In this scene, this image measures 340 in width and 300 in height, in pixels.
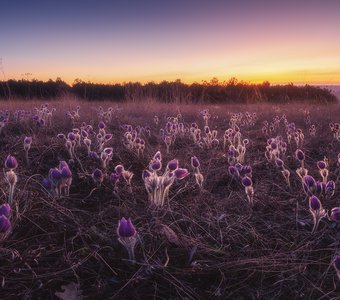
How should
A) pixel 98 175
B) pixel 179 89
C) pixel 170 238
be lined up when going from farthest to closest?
pixel 179 89, pixel 98 175, pixel 170 238

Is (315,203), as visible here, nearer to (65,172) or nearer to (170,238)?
(170,238)

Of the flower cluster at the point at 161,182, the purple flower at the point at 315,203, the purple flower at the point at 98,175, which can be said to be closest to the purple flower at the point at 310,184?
the purple flower at the point at 315,203

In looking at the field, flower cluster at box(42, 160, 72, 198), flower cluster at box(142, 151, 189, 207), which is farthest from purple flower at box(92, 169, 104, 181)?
flower cluster at box(142, 151, 189, 207)

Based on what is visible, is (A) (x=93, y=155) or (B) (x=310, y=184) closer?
(B) (x=310, y=184)

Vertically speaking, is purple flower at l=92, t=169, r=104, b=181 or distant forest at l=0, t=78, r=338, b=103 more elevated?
distant forest at l=0, t=78, r=338, b=103

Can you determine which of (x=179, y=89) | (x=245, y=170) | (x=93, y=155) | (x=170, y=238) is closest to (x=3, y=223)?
(x=170, y=238)

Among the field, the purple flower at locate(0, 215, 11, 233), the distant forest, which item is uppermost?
the distant forest

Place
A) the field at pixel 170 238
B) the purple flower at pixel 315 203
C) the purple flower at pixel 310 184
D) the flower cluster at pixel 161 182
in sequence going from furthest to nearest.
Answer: the purple flower at pixel 310 184
the flower cluster at pixel 161 182
the purple flower at pixel 315 203
the field at pixel 170 238

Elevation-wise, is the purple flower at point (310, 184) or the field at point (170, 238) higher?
the purple flower at point (310, 184)

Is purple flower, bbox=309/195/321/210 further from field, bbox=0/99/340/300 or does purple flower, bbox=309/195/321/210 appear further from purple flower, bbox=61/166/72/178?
purple flower, bbox=61/166/72/178

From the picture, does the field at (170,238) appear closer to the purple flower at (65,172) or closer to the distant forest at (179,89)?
the purple flower at (65,172)

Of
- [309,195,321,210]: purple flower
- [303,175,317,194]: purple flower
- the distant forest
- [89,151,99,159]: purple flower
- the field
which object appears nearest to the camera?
the field

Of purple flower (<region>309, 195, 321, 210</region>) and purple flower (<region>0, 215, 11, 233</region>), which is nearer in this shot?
purple flower (<region>0, 215, 11, 233</region>)

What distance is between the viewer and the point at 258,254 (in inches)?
74.5
